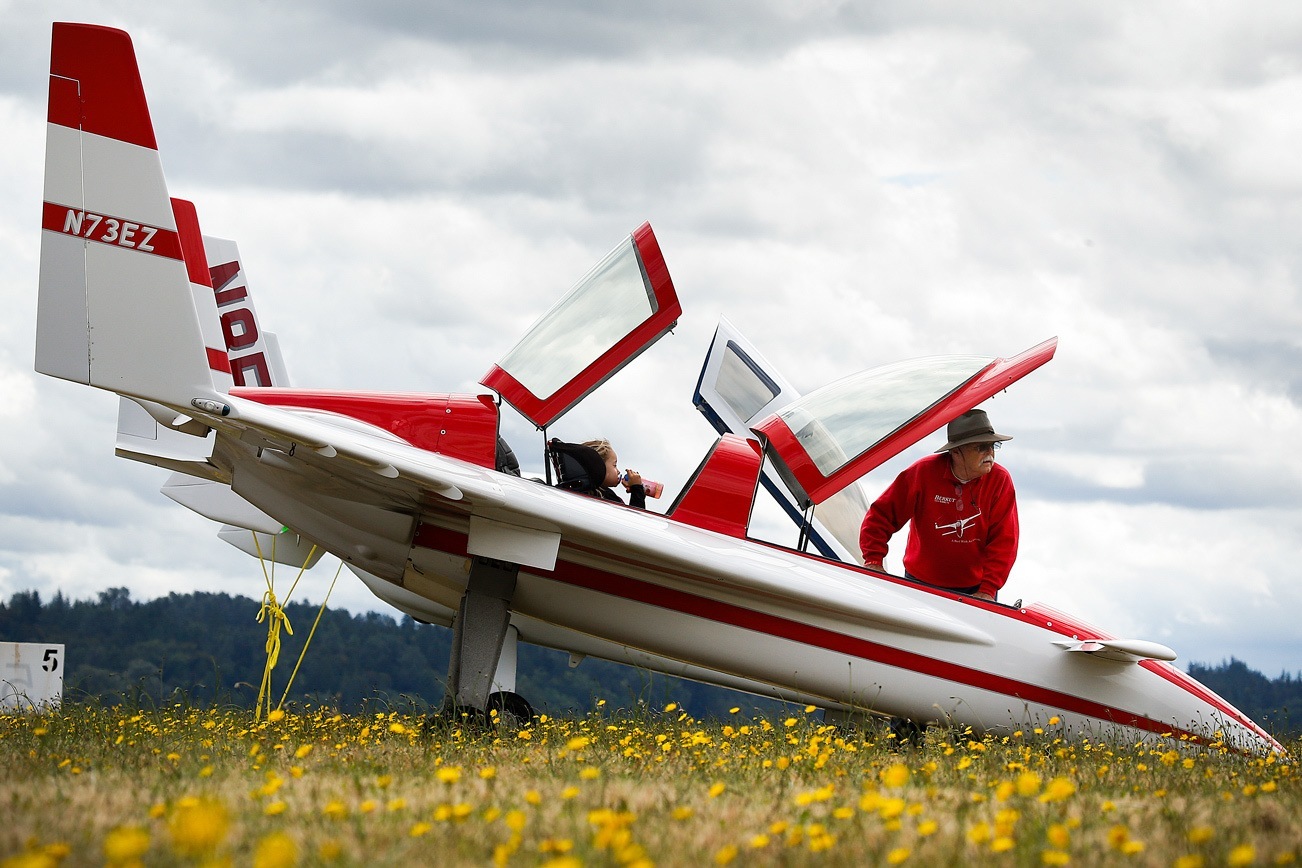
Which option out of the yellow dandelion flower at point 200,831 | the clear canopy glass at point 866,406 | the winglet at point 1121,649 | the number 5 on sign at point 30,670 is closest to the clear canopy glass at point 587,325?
the clear canopy glass at point 866,406

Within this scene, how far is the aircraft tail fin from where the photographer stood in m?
5.23

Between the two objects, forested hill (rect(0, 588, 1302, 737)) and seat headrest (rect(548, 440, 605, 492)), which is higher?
seat headrest (rect(548, 440, 605, 492))

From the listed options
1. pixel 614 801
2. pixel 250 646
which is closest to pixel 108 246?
pixel 614 801

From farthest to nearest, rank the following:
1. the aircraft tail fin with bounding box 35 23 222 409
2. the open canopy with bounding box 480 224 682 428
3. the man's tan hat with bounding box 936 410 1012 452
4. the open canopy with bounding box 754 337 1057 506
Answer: the man's tan hat with bounding box 936 410 1012 452
the open canopy with bounding box 754 337 1057 506
the open canopy with bounding box 480 224 682 428
the aircraft tail fin with bounding box 35 23 222 409

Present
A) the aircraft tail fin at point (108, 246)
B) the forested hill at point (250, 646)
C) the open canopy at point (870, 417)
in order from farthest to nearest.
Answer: the forested hill at point (250, 646) → the open canopy at point (870, 417) → the aircraft tail fin at point (108, 246)

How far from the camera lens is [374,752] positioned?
16.5 feet

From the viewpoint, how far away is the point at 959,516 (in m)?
7.21

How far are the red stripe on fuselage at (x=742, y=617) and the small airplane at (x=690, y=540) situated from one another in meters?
0.01

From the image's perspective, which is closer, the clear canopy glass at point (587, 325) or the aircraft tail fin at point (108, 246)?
the aircraft tail fin at point (108, 246)

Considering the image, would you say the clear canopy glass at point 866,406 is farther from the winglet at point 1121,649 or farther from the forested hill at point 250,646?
the forested hill at point 250,646

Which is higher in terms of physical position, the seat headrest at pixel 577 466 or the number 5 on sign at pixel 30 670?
the seat headrest at pixel 577 466

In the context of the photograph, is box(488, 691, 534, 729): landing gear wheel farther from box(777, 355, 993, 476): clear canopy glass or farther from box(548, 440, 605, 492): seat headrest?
box(777, 355, 993, 476): clear canopy glass

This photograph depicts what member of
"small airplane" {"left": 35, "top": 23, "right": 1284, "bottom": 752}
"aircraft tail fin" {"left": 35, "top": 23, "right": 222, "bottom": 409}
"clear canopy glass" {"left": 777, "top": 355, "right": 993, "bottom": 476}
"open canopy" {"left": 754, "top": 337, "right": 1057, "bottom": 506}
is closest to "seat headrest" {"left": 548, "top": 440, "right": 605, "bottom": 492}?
"small airplane" {"left": 35, "top": 23, "right": 1284, "bottom": 752}

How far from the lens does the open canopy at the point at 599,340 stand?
6480 mm
